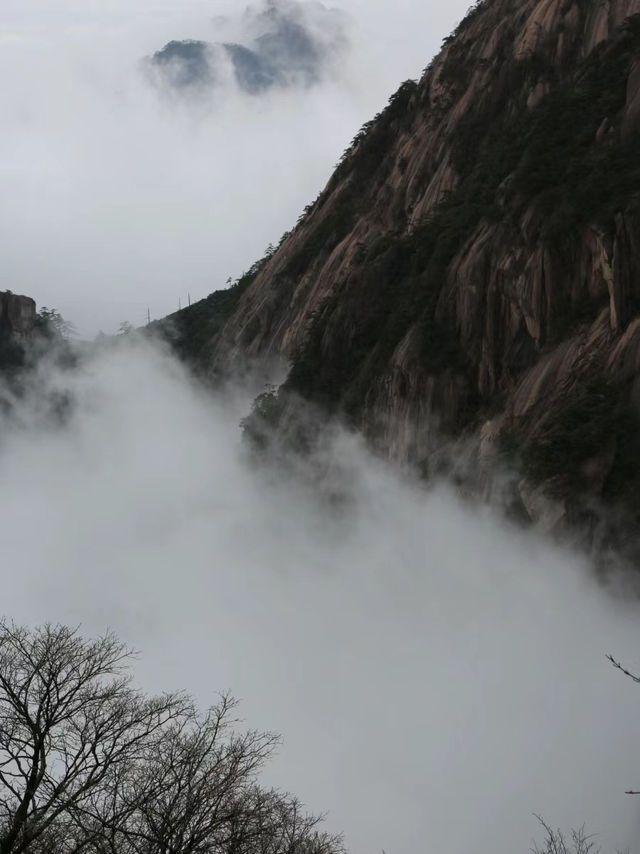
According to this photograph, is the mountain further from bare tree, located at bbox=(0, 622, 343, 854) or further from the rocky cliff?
the rocky cliff

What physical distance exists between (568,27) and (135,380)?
8425 centimetres

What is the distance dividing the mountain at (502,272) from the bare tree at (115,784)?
27.9 meters

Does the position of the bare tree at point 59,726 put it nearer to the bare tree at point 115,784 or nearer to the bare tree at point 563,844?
the bare tree at point 115,784

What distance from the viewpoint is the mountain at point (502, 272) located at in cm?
4512

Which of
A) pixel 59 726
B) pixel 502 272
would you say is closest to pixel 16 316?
pixel 502 272

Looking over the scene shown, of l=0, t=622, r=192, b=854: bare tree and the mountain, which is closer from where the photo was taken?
l=0, t=622, r=192, b=854: bare tree

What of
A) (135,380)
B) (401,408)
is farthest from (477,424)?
(135,380)

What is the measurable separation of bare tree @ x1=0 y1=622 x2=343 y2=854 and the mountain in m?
27.9

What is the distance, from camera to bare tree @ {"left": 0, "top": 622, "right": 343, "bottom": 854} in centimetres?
1775

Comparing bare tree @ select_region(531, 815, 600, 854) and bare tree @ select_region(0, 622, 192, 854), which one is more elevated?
bare tree @ select_region(531, 815, 600, 854)

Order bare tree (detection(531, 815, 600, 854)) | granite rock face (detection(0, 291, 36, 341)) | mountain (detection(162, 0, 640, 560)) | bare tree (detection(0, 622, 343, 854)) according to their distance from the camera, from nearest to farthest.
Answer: bare tree (detection(0, 622, 343, 854))
bare tree (detection(531, 815, 600, 854))
mountain (detection(162, 0, 640, 560))
granite rock face (detection(0, 291, 36, 341))

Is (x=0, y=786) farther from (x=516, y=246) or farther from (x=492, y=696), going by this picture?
(x=516, y=246)

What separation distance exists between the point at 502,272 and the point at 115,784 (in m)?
40.9

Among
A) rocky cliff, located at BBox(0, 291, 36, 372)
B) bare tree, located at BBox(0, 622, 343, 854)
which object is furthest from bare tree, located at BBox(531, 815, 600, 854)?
rocky cliff, located at BBox(0, 291, 36, 372)
